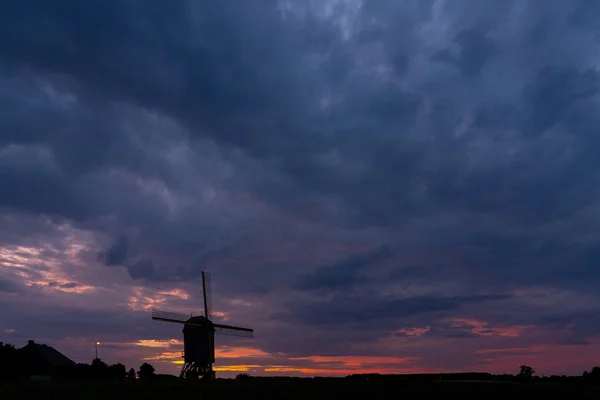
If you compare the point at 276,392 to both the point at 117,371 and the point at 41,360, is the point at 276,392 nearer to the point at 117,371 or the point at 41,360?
the point at 117,371

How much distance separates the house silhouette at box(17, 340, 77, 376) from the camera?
357 ft

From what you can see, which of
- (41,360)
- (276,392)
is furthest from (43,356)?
(276,392)

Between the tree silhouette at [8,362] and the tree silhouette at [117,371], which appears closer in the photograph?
the tree silhouette at [8,362]

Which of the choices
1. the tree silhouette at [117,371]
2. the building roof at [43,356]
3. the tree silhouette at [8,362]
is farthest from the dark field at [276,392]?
the building roof at [43,356]

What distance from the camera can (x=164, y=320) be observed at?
372 ft

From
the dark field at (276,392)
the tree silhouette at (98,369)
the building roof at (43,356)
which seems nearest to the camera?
the dark field at (276,392)

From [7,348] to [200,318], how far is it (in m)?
35.6

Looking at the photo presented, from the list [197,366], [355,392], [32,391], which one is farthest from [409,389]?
→ [197,366]

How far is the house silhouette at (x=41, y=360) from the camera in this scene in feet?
357

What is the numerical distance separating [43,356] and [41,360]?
4.22 ft

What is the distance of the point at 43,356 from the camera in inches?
4560

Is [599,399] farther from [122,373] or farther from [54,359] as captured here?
[54,359]

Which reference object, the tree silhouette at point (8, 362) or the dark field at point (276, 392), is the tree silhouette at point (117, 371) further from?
the dark field at point (276, 392)

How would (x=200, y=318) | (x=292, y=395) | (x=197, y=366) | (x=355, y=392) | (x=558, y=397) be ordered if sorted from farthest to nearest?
(x=200, y=318)
(x=197, y=366)
(x=558, y=397)
(x=355, y=392)
(x=292, y=395)
